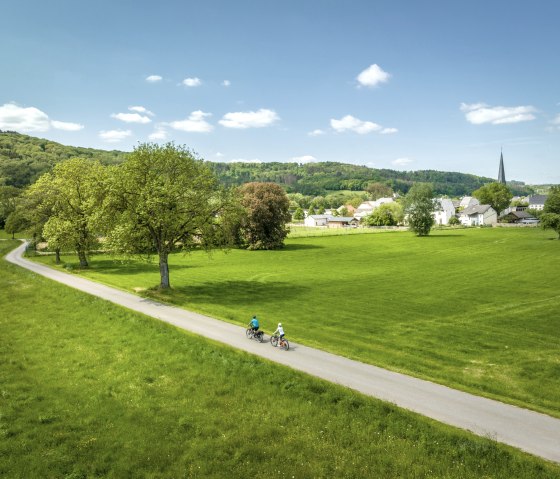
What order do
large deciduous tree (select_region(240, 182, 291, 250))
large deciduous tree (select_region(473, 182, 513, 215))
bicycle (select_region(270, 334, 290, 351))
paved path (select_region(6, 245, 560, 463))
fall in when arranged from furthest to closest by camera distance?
1. large deciduous tree (select_region(473, 182, 513, 215))
2. large deciduous tree (select_region(240, 182, 291, 250))
3. bicycle (select_region(270, 334, 290, 351))
4. paved path (select_region(6, 245, 560, 463))

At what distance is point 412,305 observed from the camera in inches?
1384

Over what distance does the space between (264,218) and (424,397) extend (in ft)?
233

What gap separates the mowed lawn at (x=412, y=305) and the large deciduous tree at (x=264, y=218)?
1525cm

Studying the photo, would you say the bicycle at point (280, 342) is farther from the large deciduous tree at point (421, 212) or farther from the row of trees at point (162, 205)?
the large deciduous tree at point (421, 212)

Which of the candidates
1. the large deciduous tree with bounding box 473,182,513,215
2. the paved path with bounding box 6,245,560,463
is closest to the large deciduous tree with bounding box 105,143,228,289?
the paved path with bounding box 6,245,560,463

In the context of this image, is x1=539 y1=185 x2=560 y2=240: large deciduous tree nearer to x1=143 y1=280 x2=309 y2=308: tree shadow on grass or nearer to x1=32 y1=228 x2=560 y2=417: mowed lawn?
x1=32 y1=228 x2=560 y2=417: mowed lawn

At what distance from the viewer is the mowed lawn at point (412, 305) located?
20.8m

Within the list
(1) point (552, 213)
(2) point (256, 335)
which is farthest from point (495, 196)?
(2) point (256, 335)

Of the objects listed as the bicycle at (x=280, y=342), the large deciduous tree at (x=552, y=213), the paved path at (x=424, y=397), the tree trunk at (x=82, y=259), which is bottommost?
the paved path at (x=424, y=397)

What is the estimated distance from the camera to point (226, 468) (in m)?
12.6

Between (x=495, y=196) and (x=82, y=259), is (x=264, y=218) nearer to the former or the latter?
(x=82, y=259)

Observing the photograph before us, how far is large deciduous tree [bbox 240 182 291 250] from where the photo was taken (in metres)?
85.9

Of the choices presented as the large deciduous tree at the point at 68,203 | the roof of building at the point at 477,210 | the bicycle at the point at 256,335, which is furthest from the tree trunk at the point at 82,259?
the roof of building at the point at 477,210

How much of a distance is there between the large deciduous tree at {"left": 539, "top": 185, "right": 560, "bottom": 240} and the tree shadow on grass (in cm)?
7621
